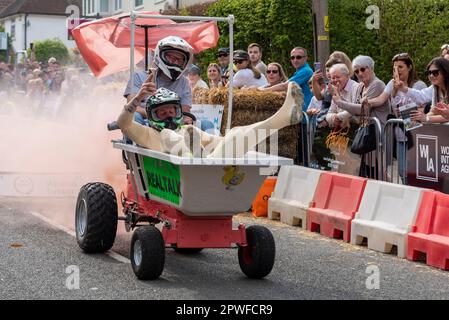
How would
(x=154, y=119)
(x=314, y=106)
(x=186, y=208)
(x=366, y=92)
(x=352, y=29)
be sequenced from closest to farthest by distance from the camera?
(x=186, y=208) → (x=154, y=119) → (x=366, y=92) → (x=314, y=106) → (x=352, y=29)

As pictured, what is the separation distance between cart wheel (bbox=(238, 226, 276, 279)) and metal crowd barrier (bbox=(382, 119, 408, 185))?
10.8ft

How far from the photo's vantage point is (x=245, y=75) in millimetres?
15641

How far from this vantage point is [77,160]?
52.4 feet

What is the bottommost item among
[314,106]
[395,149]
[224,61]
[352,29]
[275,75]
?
[395,149]

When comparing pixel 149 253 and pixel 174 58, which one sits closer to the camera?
pixel 149 253

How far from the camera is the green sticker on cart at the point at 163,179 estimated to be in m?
8.28

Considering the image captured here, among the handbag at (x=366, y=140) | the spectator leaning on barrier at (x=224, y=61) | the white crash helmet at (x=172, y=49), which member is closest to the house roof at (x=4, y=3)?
the spectator leaning on barrier at (x=224, y=61)

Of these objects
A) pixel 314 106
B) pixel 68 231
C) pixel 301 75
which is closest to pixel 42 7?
pixel 301 75

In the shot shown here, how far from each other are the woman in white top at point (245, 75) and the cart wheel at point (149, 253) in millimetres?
7312

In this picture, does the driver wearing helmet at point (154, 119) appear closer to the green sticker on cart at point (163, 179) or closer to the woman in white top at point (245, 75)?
the green sticker on cart at point (163, 179)

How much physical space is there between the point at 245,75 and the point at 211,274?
6994mm

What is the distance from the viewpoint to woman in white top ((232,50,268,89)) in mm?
15594

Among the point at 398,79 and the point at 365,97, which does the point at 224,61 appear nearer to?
the point at 365,97

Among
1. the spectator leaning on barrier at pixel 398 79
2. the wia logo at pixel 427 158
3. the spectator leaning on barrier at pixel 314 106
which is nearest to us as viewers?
the wia logo at pixel 427 158
